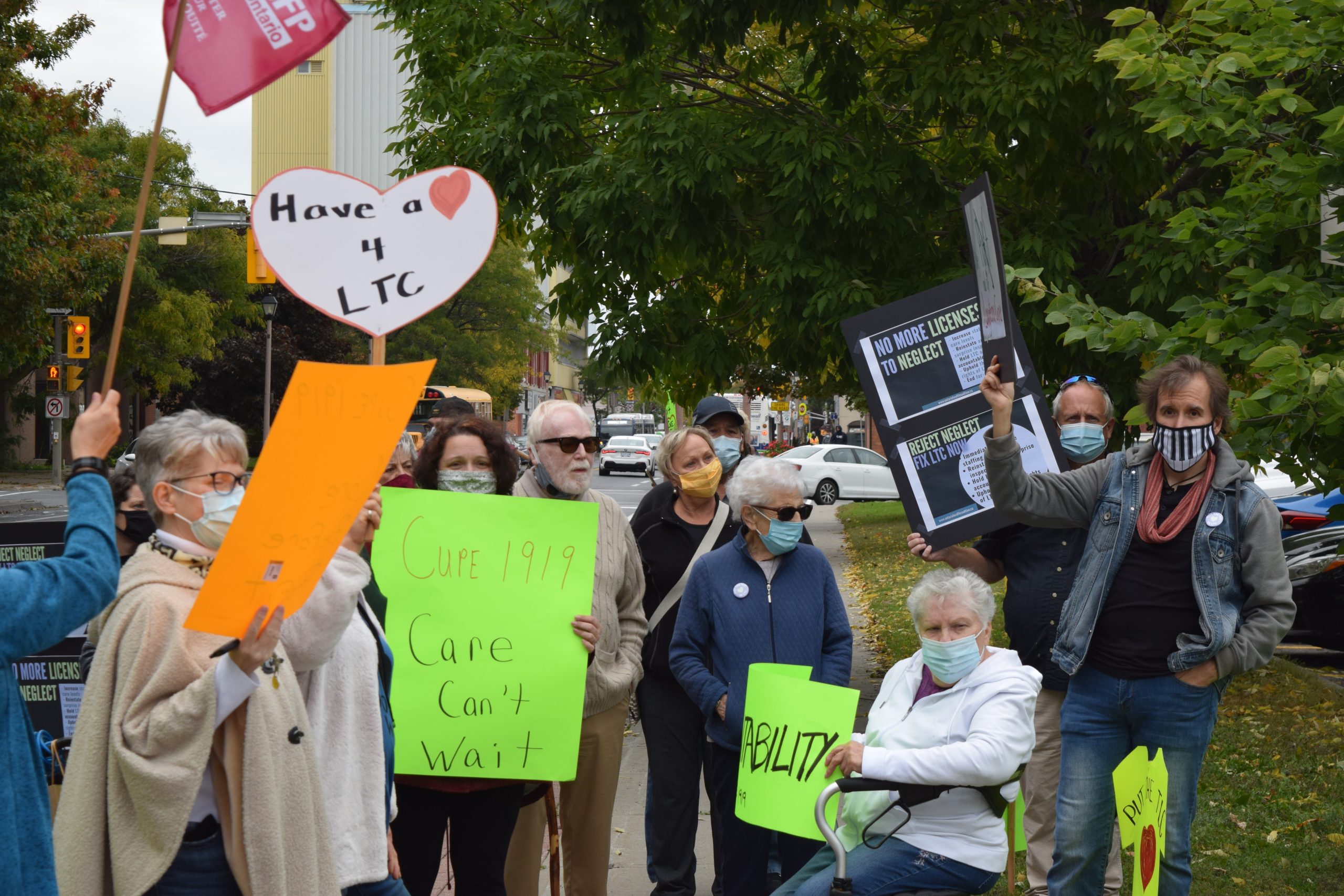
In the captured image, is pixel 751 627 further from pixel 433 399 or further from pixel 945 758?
pixel 433 399

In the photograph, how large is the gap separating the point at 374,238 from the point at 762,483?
1610 millimetres

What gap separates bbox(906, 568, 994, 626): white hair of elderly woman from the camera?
157 inches

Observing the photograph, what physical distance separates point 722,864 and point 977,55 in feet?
17.6

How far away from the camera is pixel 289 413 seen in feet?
8.52

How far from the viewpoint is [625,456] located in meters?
49.9

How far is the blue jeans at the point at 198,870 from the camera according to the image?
8.92ft

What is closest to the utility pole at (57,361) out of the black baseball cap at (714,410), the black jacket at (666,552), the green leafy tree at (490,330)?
the green leafy tree at (490,330)

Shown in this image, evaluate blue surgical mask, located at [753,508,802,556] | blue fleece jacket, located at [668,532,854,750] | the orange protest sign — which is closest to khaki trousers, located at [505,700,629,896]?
blue fleece jacket, located at [668,532,854,750]

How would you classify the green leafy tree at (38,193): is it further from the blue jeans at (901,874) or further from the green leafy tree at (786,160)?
the blue jeans at (901,874)

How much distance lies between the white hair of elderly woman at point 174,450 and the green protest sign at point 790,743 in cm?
195

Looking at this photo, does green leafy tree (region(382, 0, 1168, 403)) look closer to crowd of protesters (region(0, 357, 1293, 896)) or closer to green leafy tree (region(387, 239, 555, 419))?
crowd of protesters (region(0, 357, 1293, 896))

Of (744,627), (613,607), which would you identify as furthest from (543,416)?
(744,627)

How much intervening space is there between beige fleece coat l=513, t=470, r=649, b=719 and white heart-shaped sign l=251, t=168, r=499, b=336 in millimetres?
995

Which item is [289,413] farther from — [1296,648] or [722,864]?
[1296,648]
